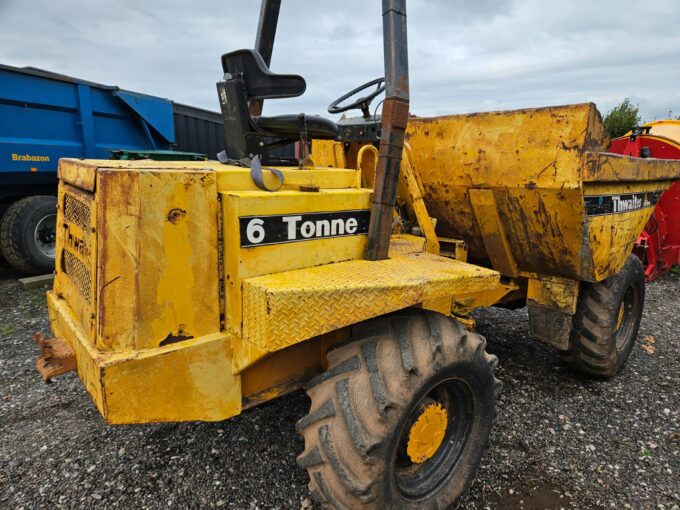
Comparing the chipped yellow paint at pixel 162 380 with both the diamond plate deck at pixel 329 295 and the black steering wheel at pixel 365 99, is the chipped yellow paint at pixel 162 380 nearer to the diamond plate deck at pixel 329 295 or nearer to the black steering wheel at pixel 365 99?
the diamond plate deck at pixel 329 295

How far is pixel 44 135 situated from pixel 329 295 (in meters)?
6.30

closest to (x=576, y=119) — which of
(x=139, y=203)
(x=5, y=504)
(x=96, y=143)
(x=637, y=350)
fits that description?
(x=139, y=203)

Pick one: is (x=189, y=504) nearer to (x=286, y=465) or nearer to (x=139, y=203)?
(x=286, y=465)

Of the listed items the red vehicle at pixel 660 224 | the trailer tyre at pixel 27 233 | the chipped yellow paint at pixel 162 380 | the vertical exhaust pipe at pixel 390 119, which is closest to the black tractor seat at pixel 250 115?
the vertical exhaust pipe at pixel 390 119

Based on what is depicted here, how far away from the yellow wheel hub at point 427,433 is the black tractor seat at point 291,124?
4.80 feet

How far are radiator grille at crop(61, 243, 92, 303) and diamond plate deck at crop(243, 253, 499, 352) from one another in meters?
0.66

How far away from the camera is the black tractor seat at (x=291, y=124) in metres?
2.39

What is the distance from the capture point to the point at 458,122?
10.2 ft

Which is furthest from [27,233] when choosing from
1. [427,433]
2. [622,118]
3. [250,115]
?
[622,118]

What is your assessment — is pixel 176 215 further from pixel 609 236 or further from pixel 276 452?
pixel 609 236

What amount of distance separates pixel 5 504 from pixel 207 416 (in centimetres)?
127

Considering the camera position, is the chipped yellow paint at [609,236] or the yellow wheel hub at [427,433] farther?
the chipped yellow paint at [609,236]

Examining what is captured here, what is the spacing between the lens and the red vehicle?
619 centimetres

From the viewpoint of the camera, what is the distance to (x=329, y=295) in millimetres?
1834
